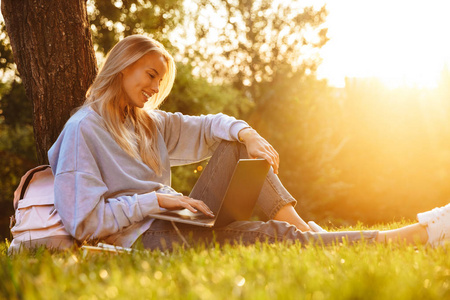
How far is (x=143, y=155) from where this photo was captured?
3.47 meters

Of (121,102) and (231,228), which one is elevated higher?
(121,102)

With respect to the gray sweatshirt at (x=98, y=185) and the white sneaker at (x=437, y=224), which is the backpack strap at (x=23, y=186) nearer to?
the gray sweatshirt at (x=98, y=185)

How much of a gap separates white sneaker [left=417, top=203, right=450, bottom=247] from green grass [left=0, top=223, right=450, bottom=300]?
407 mm

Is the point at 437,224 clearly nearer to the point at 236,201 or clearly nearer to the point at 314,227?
the point at 314,227

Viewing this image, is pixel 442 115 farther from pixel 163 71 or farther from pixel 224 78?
pixel 163 71

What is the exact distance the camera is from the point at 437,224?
273 centimetres

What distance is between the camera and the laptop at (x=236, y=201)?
2867 mm

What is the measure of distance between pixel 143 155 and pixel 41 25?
58.3 inches

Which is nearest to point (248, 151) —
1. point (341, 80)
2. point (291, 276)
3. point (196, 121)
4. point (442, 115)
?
point (196, 121)

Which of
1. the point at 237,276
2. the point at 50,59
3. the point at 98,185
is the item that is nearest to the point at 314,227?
the point at 98,185

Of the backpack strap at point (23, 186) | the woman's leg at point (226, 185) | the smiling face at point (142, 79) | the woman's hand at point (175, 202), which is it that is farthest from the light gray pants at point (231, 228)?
the backpack strap at point (23, 186)

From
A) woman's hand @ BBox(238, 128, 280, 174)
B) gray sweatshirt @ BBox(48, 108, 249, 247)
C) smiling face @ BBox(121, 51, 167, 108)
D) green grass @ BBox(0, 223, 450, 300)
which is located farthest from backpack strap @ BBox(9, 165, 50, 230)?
woman's hand @ BBox(238, 128, 280, 174)

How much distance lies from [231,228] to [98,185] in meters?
0.88

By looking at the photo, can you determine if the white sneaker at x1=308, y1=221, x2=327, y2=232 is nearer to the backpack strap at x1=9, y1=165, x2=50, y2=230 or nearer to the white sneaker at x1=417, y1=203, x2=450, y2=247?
the white sneaker at x1=417, y1=203, x2=450, y2=247
